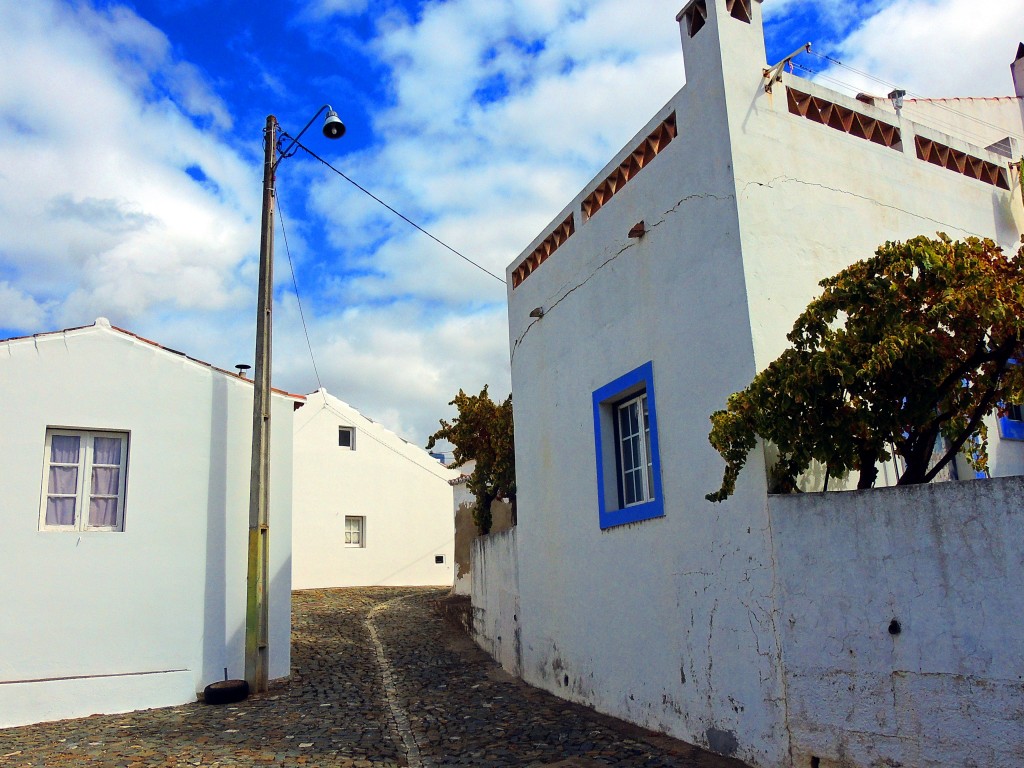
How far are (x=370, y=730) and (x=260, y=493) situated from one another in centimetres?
339

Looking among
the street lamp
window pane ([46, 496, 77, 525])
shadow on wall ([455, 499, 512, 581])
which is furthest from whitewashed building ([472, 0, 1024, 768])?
shadow on wall ([455, 499, 512, 581])

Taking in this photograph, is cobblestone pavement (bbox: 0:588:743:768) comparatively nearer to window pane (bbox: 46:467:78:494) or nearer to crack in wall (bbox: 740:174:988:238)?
window pane (bbox: 46:467:78:494)

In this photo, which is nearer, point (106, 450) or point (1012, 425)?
point (1012, 425)

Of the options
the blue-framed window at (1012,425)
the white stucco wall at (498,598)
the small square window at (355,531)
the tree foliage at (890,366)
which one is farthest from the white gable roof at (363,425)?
the tree foliage at (890,366)

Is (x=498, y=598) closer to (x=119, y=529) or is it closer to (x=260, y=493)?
(x=260, y=493)

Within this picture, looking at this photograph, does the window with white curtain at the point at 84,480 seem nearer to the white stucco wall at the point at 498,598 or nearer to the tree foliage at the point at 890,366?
the white stucco wall at the point at 498,598

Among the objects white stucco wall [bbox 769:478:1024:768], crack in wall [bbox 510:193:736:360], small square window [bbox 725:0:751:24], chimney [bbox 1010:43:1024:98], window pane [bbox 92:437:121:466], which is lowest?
white stucco wall [bbox 769:478:1024:768]

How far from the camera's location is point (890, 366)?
6.00m

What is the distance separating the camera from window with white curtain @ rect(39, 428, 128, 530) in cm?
995

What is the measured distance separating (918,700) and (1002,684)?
56cm

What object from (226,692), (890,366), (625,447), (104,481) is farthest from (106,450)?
(890,366)

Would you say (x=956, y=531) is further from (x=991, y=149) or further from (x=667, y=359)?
(x=991, y=149)

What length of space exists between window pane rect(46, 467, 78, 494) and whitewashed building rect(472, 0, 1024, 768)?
5.52 meters

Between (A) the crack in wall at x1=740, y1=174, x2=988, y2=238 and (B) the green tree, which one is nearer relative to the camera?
(A) the crack in wall at x1=740, y1=174, x2=988, y2=238
